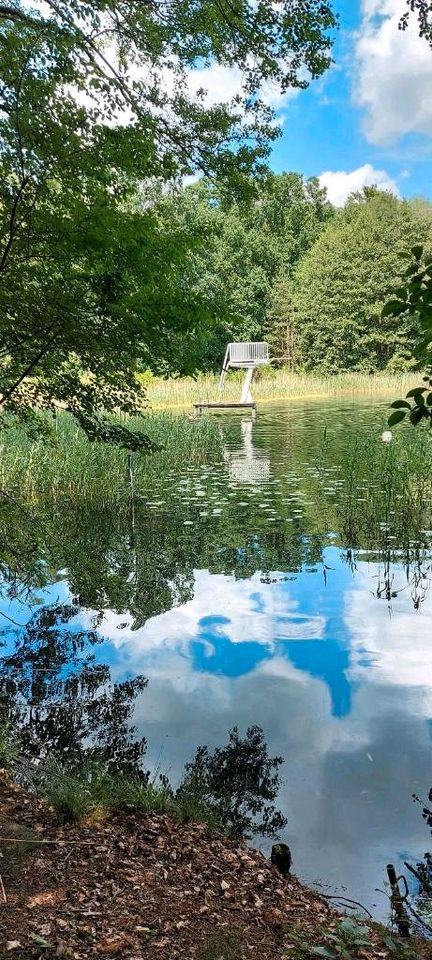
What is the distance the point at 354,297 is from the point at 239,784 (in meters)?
46.5

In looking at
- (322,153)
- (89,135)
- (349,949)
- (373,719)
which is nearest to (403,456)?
(373,719)

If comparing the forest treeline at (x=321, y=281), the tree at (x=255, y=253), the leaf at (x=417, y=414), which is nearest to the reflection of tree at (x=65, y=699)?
the leaf at (x=417, y=414)

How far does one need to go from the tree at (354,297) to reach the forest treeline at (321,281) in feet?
0.23

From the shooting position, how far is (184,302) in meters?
5.16

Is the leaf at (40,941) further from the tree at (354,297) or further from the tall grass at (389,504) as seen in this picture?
the tree at (354,297)

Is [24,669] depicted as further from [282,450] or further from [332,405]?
[332,405]

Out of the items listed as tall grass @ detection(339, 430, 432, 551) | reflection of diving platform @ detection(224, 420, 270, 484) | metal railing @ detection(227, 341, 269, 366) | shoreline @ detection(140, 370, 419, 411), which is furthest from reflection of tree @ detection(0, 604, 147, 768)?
metal railing @ detection(227, 341, 269, 366)

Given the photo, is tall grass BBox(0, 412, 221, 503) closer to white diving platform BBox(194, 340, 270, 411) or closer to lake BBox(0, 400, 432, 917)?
lake BBox(0, 400, 432, 917)

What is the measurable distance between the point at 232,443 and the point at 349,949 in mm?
16709

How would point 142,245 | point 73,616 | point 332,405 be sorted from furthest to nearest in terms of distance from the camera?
1. point 332,405
2. point 73,616
3. point 142,245

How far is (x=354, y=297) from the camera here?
156 ft

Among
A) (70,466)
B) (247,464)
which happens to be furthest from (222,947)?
(247,464)

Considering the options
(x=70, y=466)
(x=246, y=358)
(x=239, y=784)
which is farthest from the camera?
(x=246, y=358)

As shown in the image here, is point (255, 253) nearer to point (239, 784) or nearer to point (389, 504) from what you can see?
point (389, 504)
